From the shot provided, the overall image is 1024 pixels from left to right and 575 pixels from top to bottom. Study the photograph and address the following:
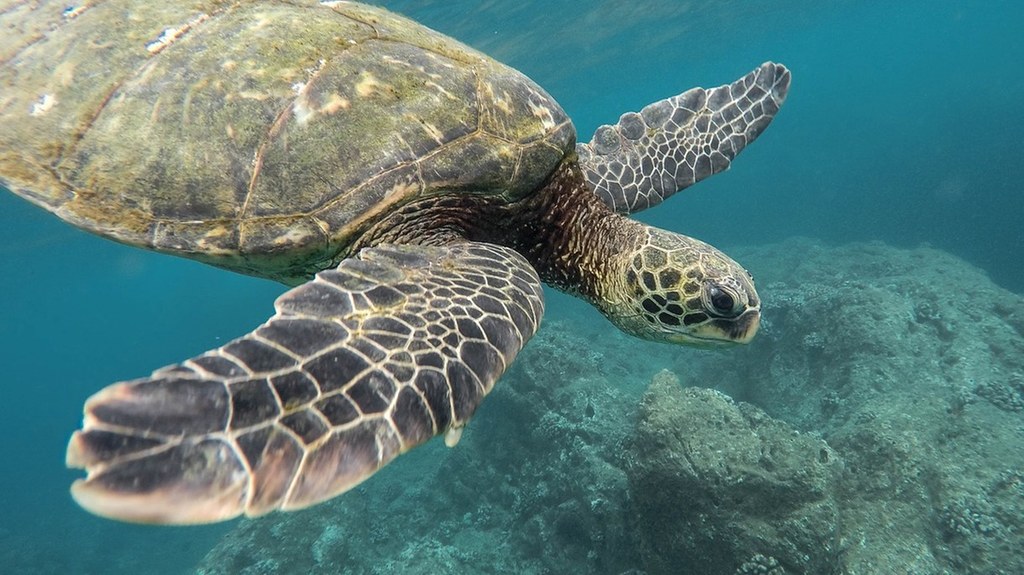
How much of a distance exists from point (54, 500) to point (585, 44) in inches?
1396

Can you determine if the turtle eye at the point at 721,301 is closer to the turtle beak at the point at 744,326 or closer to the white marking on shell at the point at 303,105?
the turtle beak at the point at 744,326

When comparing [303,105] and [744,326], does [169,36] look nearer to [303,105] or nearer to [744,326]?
[303,105]

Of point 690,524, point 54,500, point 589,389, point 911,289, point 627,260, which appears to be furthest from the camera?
point 54,500

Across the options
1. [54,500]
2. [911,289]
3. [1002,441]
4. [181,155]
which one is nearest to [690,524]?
[1002,441]

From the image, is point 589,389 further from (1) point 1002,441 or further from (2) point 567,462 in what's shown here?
(1) point 1002,441

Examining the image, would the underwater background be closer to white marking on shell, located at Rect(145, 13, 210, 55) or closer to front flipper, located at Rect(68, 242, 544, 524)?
front flipper, located at Rect(68, 242, 544, 524)

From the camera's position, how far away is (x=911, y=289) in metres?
11.9

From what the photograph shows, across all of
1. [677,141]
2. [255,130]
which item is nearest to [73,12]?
[255,130]

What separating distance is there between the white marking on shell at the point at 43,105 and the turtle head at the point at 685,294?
3926mm

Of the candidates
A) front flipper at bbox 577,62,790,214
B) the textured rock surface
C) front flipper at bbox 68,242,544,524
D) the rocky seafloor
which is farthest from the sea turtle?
the rocky seafloor

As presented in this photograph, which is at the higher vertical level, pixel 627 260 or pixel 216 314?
pixel 627 260

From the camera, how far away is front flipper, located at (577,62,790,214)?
452cm

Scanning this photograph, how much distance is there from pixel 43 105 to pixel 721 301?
4548 millimetres

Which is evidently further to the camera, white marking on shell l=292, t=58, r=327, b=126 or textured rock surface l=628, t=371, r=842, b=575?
textured rock surface l=628, t=371, r=842, b=575
